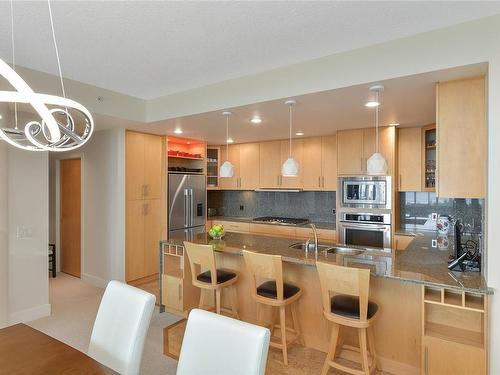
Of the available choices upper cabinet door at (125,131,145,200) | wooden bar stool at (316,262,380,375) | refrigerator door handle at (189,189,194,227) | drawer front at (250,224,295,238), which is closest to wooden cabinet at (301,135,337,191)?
drawer front at (250,224,295,238)

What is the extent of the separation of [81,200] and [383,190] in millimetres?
4635

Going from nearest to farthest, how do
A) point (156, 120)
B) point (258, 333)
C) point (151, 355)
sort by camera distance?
point (258, 333)
point (151, 355)
point (156, 120)

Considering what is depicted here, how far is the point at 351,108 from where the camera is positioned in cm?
325

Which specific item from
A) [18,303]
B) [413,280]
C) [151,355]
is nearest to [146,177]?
[18,303]

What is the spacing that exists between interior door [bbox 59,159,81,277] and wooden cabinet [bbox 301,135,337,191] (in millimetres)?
3823

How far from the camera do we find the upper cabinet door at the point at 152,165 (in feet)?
15.6

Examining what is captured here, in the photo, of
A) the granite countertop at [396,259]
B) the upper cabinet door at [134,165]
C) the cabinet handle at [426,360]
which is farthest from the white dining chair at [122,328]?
the upper cabinet door at [134,165]

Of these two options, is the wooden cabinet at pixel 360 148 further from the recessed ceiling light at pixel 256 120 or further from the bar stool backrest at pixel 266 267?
the bar stool backrest at pixel 266 267

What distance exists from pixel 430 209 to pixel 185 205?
3.82 metres

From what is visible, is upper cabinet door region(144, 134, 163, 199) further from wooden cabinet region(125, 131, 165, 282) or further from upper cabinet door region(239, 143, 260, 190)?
upper cabinet door region(239, 143, 260, 190)

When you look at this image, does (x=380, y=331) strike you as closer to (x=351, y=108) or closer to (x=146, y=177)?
(x=351, y=108)

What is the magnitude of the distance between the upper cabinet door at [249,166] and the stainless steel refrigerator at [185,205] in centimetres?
79

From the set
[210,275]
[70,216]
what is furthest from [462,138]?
[70,216]

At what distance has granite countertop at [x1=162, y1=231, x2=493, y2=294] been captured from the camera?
212cm
